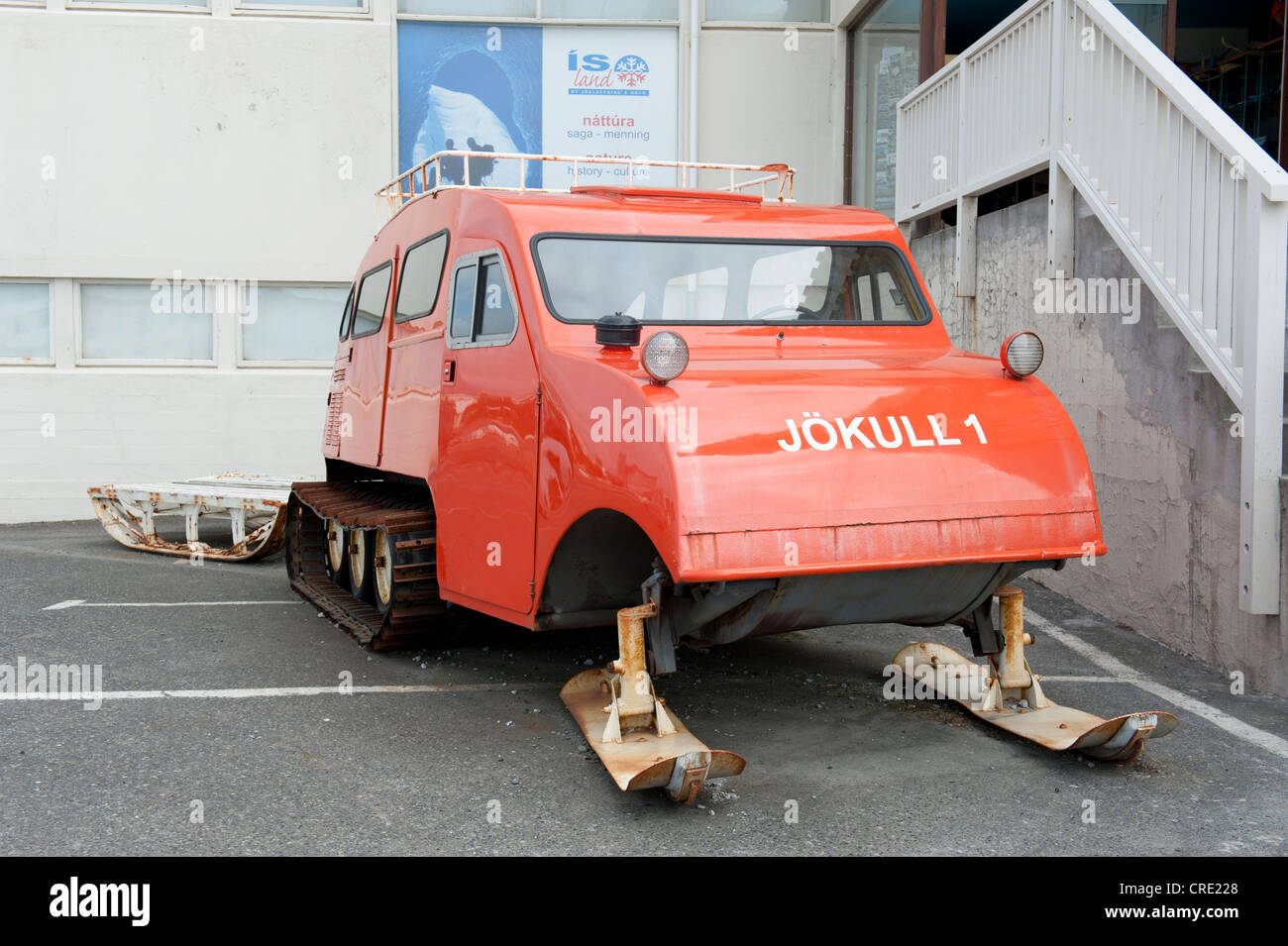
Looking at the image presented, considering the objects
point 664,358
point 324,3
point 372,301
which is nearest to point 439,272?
point 372,301

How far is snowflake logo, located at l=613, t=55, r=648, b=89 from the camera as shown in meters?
14.4

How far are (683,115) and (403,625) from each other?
942 centimetres

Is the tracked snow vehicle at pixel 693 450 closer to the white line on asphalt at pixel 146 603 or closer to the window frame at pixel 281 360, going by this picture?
the white line on asphalt at pixel 146 603

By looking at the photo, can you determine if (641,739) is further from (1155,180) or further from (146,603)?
(146,603)

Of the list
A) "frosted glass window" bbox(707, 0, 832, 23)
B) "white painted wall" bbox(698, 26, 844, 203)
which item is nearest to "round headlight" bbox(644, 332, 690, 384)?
"white painted wall" bbox(698, 26, 844, 203)

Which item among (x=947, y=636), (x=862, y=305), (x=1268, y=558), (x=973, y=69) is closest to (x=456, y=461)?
(x=862, y=305)

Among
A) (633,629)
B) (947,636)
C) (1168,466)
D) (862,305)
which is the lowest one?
(947,636)

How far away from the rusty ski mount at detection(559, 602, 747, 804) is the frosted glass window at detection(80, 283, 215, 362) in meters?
10.8

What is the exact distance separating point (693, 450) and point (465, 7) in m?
11.6

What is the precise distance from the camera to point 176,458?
46.1ft

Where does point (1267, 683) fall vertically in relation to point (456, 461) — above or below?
below

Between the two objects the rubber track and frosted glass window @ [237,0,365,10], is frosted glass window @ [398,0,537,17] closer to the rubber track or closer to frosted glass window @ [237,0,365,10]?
frosted glass window @ [237,0,365,10]

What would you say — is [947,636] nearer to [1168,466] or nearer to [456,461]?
[1168,466]

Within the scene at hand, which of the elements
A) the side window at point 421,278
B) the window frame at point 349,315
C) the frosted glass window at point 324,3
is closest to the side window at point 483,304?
the side window at point 421,278
